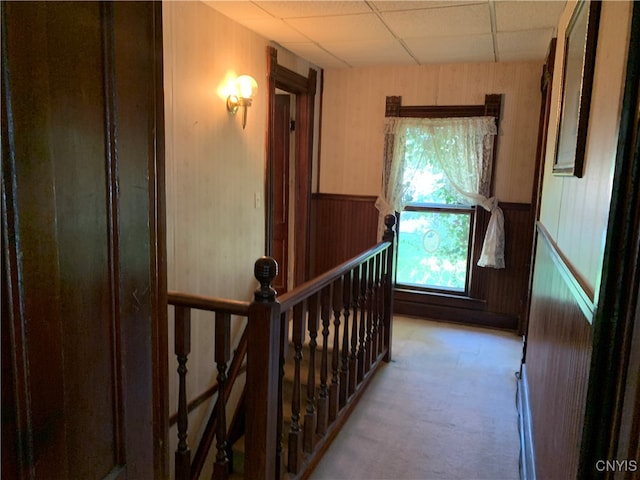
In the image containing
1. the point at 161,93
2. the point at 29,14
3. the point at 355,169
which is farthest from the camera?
the point at 355,169

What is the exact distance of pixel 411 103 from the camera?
14.3ft

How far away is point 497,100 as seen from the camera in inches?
160

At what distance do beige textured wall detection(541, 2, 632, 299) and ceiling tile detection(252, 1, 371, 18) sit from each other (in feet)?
5.62

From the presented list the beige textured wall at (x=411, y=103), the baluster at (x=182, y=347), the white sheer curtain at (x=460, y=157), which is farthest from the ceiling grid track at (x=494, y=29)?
the baluster at (x=182, y=347)

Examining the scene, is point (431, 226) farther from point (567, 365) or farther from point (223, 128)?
point (567, 365)

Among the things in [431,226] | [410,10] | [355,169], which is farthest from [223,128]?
[431,226]

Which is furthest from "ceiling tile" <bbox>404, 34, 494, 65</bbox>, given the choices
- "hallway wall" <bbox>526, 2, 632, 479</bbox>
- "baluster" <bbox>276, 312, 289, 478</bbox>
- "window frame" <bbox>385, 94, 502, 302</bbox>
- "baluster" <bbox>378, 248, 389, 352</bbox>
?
"baluster" <bbox>276, 312, 289, 478</bbox>

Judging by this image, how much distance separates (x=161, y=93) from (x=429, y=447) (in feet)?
7.62

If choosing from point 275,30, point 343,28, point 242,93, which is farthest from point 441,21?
point 242,93

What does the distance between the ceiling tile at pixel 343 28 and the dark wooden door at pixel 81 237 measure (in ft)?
8.42

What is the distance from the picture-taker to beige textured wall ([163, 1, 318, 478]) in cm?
269

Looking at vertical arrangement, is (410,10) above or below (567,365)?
above

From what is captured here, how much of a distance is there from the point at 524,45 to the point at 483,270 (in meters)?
1.95

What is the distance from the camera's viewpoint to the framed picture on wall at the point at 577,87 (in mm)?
1447
